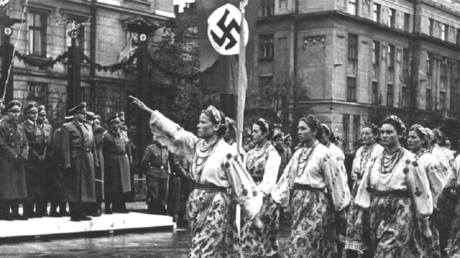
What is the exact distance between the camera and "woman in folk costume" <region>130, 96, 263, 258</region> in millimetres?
8102

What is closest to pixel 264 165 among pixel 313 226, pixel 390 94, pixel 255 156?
pixel 255 156

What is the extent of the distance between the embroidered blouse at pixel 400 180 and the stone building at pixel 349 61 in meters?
31.6

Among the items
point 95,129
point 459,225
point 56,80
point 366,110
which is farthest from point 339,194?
point 366,110

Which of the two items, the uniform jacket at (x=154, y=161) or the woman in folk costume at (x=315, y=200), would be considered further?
the uniform jacket at (x=154, y=161)

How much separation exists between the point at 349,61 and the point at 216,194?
130 ft

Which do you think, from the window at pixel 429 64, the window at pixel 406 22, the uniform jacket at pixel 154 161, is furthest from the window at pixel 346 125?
the uniform jacket at pixel 154 161

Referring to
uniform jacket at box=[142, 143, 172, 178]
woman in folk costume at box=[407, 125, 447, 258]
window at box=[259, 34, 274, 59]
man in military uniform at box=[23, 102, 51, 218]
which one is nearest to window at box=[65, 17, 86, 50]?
uniform jacket at box=[142, 143, 172, 178]

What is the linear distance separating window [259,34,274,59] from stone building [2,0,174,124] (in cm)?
1597

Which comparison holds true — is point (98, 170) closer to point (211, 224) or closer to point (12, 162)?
point (12, 162)

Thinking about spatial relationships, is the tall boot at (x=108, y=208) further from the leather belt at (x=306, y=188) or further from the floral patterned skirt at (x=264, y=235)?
the leather belt at (x=306, y=188)

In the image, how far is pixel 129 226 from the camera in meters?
14.6

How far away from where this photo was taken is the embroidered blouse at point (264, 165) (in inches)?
404

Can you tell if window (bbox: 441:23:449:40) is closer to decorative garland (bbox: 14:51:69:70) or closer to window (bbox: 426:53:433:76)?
window (bbox: 426:53:433:76)

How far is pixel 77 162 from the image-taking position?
47.8 ft
